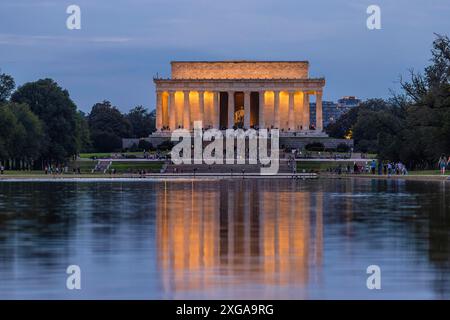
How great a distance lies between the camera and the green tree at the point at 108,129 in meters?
148

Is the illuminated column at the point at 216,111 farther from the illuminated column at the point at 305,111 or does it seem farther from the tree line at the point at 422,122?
the tree line at the point at 422,122

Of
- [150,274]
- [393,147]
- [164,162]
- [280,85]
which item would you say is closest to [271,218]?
[150,274]

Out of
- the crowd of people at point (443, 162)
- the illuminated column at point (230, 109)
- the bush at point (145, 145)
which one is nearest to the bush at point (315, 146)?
the bush at point (145, 145)

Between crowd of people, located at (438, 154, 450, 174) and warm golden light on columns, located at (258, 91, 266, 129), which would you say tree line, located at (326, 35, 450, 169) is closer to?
crowd of people, located at (438, 154, 450, 174)

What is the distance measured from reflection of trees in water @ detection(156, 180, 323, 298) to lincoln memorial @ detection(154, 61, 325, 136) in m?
107

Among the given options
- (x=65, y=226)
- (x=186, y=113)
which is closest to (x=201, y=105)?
(x=186, y=113)

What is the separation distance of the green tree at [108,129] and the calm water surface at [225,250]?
11323cm

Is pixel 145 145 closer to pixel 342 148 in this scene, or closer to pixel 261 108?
pixel 342 148

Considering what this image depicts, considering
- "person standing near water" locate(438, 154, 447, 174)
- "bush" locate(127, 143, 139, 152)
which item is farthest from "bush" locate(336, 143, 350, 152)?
"person standing near water" locate(438, 154, 447, 174)

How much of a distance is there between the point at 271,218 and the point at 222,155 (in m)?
77.9

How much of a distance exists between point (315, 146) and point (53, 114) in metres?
32.8

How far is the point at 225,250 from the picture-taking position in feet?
65.8

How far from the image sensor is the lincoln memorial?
5610 inches
